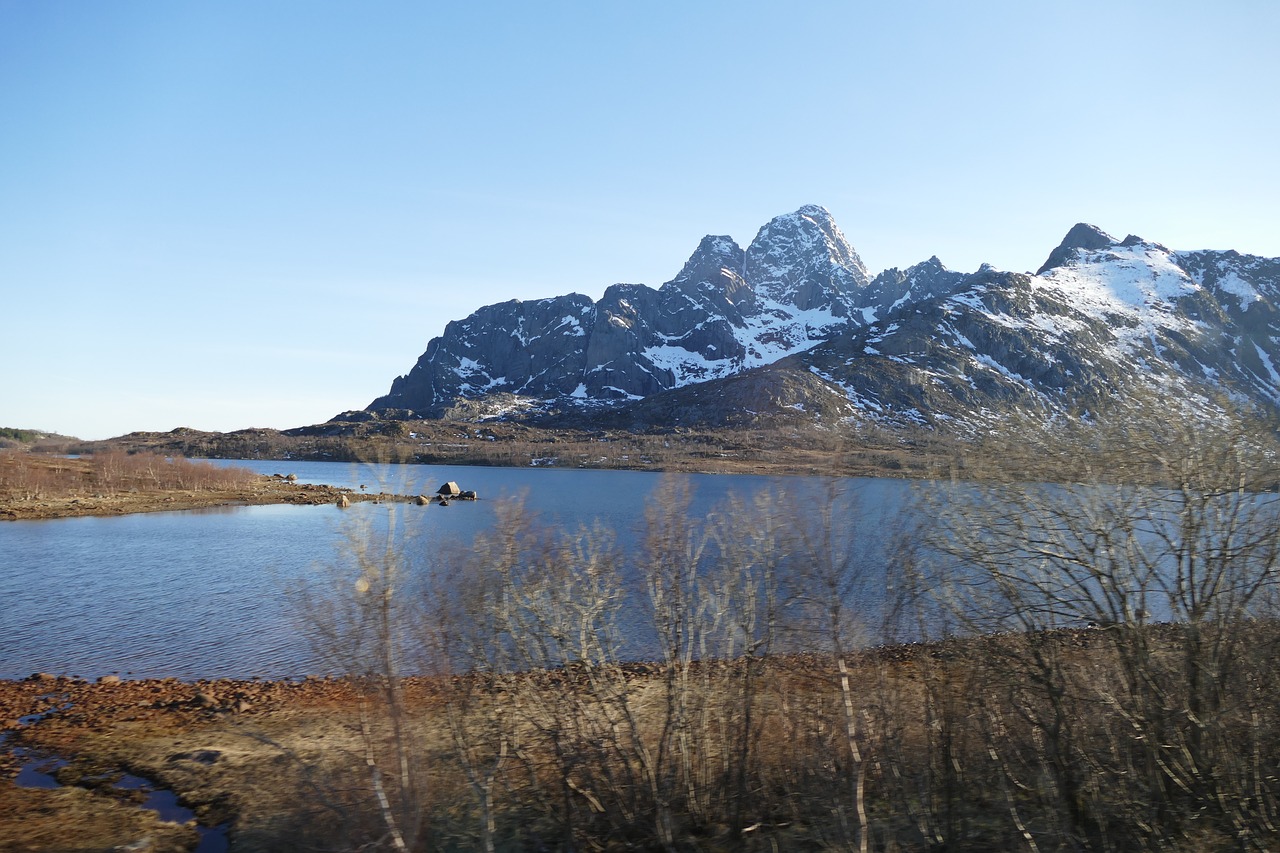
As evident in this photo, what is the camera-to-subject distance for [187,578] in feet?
125

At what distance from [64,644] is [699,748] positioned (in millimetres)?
26623

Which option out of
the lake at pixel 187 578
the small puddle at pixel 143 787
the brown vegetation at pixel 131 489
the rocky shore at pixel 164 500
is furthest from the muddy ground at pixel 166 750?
the brown vegetation at pixel 131 489

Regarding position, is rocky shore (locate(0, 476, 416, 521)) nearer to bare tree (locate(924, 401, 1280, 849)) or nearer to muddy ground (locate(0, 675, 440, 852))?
muddy ground (locate(0, 675, 440, 852))

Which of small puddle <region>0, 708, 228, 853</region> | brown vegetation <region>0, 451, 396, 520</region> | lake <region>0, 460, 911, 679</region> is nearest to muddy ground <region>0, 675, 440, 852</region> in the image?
small puddle <region>0, 708, 228, 853</region>

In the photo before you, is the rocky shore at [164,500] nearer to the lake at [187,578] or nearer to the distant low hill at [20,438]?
the lake at [187,578]

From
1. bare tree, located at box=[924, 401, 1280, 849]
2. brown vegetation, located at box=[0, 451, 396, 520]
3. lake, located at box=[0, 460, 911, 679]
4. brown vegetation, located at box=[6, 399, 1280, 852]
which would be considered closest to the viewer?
bare tree, located at box=[924, 401, 1280, 849]

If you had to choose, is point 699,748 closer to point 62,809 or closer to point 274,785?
point 274,785

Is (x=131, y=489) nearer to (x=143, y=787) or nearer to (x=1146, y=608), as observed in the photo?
(x=143, y=787)

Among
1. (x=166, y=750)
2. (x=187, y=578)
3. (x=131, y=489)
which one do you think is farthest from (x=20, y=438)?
(x=166, y=750)

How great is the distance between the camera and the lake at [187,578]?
20.9 metres

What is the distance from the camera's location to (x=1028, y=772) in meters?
12.6

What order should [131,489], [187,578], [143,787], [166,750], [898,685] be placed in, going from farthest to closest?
[131,489]
[187,578]
[166,750]
[143,787]
[898,685]

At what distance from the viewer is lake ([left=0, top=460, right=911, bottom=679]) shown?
68.6ft

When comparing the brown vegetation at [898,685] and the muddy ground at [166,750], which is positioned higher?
the brown vegetation at [898,685]
